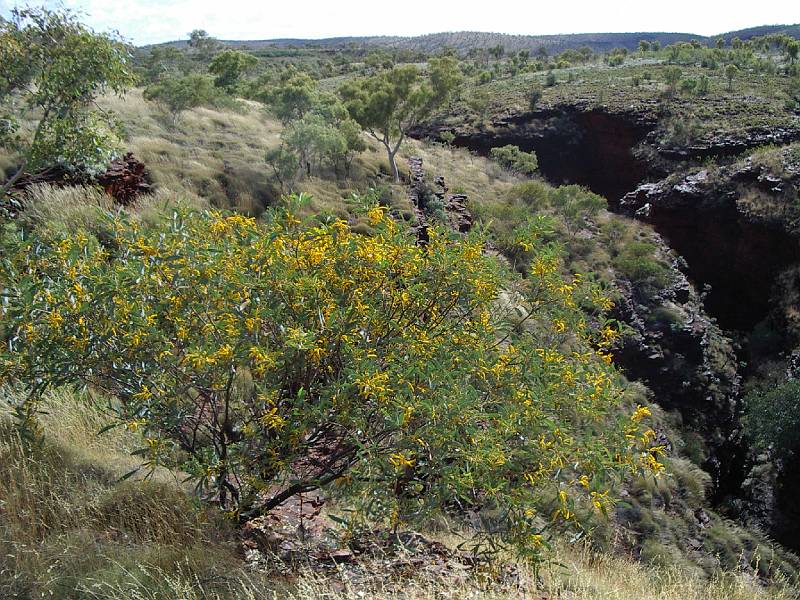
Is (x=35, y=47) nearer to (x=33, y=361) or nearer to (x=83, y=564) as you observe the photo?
(x=33, y=361)

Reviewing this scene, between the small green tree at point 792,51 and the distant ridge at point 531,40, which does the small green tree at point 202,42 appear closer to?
the distant ridge at point 531,40

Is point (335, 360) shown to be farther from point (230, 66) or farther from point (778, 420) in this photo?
point (230, 66)

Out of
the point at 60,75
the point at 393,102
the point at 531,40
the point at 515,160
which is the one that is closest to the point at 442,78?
the point at 393,102

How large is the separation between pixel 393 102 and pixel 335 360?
16.3 meters

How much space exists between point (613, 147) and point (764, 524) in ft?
62.7

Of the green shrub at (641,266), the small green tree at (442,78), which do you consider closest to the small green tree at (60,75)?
the green shrub at (641,266)

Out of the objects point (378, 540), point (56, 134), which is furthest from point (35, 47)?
point (378, 540)

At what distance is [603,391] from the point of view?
10.2 ft

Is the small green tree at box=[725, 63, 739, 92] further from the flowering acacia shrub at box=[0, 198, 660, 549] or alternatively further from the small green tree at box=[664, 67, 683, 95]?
the flowering acacia shrub at box=[0, 198, 660, 549]

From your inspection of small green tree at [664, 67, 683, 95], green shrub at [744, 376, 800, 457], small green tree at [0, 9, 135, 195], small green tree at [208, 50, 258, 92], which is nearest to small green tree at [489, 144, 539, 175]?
small green tree at [664, 67, 683, 95]

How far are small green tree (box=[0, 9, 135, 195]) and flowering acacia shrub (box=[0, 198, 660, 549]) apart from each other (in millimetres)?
2648

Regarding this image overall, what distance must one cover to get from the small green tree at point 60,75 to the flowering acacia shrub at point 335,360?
2648 mm

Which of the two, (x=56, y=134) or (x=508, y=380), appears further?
(x=56, y=134)

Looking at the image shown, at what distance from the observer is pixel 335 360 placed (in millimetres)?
3186
